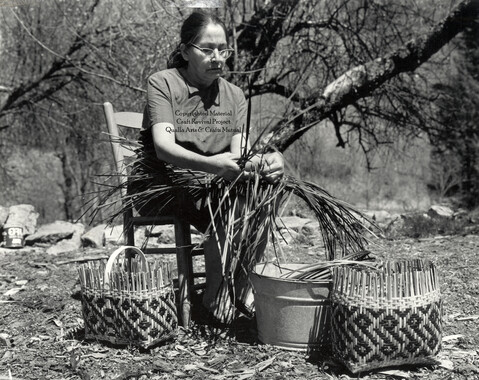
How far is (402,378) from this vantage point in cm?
212

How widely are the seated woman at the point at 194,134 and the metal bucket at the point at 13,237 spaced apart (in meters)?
2.86

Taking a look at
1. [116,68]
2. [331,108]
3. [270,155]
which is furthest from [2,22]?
[270,155]

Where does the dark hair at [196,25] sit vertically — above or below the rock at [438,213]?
above

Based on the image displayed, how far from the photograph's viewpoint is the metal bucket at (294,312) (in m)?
2.25

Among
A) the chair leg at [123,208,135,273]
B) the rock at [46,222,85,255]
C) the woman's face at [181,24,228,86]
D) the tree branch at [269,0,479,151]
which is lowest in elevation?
the rock at [46,222,85,255]

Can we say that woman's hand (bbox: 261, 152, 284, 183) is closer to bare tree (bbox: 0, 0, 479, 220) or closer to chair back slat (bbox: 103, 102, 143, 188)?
chair back slat (bbox: 103, 102, 143, 188)

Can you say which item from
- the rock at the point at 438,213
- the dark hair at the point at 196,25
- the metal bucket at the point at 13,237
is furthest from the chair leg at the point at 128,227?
the rock at the point at 438,213

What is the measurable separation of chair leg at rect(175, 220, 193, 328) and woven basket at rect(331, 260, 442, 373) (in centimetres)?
78

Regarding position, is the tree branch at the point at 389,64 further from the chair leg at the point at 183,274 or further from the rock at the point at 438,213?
the chair leg at the point at 183,274

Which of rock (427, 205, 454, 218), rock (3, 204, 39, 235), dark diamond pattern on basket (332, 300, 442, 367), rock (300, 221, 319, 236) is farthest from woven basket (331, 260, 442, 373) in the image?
rock (427, 205, 454, 218)

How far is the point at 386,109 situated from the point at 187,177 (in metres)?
3.74

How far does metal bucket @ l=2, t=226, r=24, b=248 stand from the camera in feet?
17.2

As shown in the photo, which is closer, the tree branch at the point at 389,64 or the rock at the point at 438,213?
the tree branch at the point at 389,64

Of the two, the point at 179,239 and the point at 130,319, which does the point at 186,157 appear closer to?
the point at 179,239
